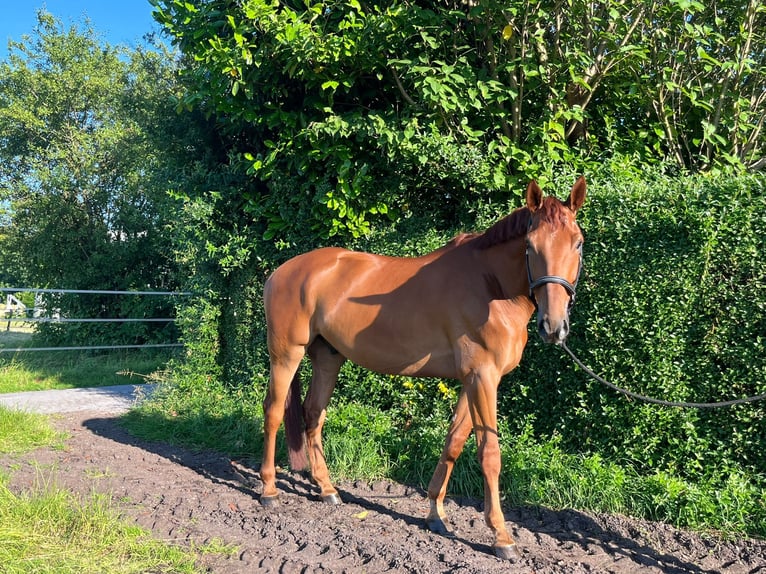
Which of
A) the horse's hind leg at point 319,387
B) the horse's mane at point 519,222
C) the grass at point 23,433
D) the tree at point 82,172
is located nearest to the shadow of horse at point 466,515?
the horse's hind leg at point 319,387

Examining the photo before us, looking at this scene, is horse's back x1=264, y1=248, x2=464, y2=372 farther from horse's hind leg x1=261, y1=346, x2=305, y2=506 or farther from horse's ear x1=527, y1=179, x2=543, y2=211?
horse's ear x1=527, y1=179, x2=543, y2=211

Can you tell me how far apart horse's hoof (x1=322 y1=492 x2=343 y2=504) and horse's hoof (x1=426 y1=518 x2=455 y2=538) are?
2.82 ft

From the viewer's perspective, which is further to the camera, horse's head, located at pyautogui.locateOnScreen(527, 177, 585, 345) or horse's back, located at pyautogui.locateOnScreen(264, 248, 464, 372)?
horse's back, located at pyautogui.locateOnScreen(264, 248, 464, 372)

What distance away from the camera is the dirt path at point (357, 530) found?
3338 millimetres

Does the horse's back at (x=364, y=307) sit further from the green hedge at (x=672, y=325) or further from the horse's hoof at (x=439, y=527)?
the green hedge at (x=672, y=325)

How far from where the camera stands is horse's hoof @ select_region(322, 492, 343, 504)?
4434 millimetres

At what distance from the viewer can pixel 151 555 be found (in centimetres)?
328

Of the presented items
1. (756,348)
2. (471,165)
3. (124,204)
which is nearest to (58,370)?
(124,204)

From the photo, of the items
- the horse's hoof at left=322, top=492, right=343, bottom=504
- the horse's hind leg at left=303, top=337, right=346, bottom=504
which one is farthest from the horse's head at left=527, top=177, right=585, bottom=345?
the horse's hoof at left=322, top=492, right=343, bottom=504

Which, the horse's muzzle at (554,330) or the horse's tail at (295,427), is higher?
the horse's muzzle at (554,330)

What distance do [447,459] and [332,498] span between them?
1.09m

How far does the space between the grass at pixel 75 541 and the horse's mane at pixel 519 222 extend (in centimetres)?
256

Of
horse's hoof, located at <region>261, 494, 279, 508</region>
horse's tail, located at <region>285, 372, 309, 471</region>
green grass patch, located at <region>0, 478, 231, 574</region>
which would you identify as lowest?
green grass patch, located at <region>0, 478, 231, 574</region>

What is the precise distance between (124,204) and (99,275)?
1764 millimetres
